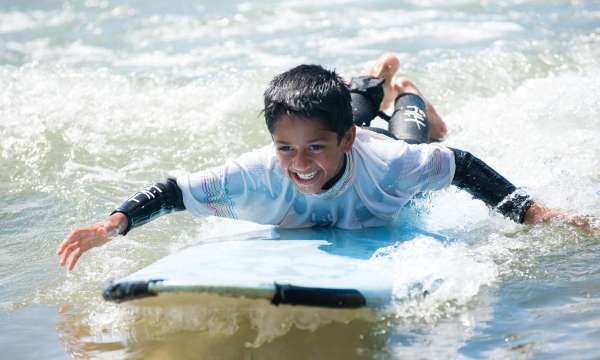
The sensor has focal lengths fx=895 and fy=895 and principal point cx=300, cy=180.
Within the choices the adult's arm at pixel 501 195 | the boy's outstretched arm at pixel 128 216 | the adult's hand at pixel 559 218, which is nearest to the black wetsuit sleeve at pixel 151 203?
the boy's outstretched arm at pixel 128 216

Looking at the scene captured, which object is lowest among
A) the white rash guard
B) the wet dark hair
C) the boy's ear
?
the white rash guard

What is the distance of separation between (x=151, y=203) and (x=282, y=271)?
736 mm

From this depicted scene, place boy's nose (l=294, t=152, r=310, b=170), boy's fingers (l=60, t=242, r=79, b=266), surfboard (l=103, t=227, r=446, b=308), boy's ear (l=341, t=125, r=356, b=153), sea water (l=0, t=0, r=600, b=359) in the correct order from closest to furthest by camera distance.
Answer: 1. surfboard (l=103, t=227, r=446, b=308)
2. sea water (l=0, t=0, r=600, b=359)
3. boy's fingers (l=60, t=242, r=79, b=266)
4. boy's nose (l=294, t=152, r=310, b=170)
5. boy's ear (l=341, t=125, r=356, b=153)

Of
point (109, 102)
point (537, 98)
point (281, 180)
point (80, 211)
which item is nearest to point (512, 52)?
point (537, 98)

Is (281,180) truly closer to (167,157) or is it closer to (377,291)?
(377,291)

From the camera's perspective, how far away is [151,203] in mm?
3457

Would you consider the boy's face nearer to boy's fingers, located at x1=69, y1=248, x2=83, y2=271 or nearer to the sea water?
the sea water

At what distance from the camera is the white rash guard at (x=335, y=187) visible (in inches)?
138

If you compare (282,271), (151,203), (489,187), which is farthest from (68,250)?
(489,187)

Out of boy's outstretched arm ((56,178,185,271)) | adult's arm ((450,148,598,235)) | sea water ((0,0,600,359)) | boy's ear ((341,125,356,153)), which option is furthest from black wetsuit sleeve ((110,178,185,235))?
adult's arm ((450,148,598,235))

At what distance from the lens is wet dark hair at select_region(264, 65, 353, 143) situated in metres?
3.19

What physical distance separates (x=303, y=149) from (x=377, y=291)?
61 cm

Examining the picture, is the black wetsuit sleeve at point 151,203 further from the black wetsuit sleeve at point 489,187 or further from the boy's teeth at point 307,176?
the black wetsuit sleeve at point 489,187

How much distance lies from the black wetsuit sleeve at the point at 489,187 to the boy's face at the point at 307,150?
1.83ft
